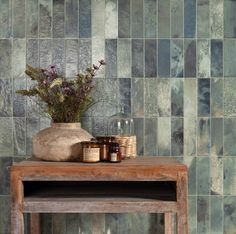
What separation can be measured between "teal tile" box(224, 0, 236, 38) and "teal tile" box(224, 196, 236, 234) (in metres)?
0.88

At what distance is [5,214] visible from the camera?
271cm

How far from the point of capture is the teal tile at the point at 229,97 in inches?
105

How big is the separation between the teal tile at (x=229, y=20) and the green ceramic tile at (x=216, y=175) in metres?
0.67

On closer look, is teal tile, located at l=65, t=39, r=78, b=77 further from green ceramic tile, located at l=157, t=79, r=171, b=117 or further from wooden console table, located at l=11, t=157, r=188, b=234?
wooden console table, located at l=11, t=157, r=188, b=234

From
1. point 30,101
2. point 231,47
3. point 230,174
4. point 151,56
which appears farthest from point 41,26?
point 230,174

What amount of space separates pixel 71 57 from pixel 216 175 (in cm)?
101

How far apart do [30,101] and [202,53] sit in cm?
96

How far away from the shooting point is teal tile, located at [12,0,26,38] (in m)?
2.68

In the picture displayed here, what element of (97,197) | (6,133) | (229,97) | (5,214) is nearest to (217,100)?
(229,97)

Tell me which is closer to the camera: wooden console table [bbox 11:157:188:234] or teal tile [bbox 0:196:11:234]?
wooden console table [bbox 11:157:188:234]

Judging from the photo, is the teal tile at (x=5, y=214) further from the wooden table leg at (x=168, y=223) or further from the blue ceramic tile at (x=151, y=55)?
the blue ceramic tile at (x=151, y=55)

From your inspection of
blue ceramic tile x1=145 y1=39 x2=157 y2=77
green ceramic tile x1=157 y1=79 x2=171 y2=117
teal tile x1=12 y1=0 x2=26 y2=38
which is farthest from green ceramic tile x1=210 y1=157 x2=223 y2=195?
teal tile x1=12 y1=0 x2=26 y2=38

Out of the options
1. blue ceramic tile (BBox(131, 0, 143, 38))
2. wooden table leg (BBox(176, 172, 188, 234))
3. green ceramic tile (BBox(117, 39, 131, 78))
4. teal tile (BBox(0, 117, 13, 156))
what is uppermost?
blue ceramic tile (BBox(131, 0, 143, 38))

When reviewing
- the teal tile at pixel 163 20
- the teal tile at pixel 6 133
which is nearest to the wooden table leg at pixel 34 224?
the teal tile at pixel 6 133
